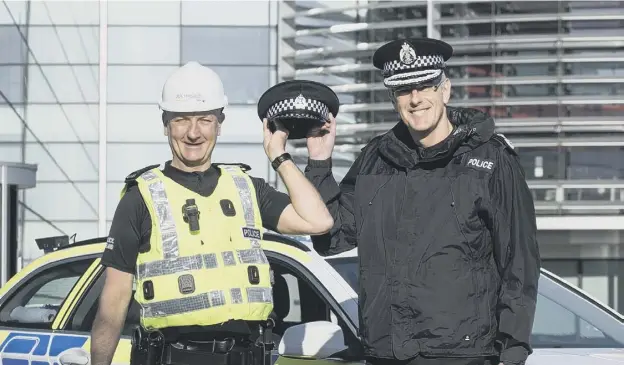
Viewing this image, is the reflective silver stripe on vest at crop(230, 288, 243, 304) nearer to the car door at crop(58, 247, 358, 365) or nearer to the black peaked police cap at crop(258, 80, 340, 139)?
the black peaked police cap at crop(258, 80, 340, 139)

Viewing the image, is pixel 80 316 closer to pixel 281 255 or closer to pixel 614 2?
pixel 281 255

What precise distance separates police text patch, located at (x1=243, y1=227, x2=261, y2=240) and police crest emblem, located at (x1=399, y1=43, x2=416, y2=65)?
72 cm

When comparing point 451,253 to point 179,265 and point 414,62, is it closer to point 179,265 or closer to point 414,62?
point 414,62

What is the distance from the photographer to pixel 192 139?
175 inches

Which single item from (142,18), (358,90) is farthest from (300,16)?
(142,18)

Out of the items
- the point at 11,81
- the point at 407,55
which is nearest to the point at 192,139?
the point at 407,55

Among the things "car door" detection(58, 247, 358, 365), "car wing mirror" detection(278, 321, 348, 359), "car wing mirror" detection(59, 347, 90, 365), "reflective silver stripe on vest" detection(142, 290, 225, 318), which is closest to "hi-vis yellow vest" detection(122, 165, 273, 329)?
"reflective silver stripe on vest" detection(142, 290, 225, 318)

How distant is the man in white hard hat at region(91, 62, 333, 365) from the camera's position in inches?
171

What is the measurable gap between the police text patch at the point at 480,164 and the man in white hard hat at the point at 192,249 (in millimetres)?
504

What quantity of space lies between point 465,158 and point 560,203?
11.9 meters

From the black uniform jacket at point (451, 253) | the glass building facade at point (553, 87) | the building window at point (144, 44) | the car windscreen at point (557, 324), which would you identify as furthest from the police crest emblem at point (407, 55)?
the building window at point (144, 44)

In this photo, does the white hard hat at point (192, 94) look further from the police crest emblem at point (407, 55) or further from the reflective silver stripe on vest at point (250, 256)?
the police crest emblem at point (407, 55)

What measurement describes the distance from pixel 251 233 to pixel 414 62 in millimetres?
749

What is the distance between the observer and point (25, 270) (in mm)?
6516
